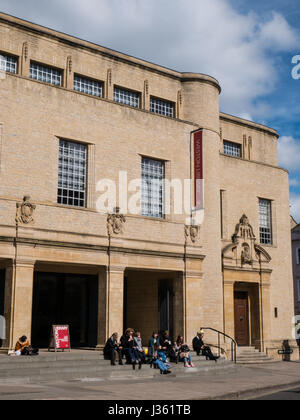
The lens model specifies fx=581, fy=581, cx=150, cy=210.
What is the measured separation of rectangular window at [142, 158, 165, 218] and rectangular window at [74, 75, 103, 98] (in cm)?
373

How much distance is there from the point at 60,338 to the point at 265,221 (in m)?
15.3

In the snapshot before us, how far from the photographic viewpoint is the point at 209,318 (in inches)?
1047

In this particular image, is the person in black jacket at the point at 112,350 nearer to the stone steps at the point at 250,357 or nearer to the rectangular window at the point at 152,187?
the rectangular window at the point at 152,187

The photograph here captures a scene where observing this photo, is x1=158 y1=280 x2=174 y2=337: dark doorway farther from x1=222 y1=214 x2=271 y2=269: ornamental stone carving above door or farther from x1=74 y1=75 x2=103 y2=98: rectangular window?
x1=74 y1=75 x2=103 y2=98: rectangular window

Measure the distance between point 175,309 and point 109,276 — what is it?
13.5 feet

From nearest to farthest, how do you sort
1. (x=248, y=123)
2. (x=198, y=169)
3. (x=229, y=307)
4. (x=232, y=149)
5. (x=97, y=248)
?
1. (x=97, y=248)
2. (x=198, y=169)
3. (x=229, y=307)
4. (x=232, y=149)
5. (x=248, y=123)

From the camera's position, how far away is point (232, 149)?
108 feet

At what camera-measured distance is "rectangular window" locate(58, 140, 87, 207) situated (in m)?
23.3

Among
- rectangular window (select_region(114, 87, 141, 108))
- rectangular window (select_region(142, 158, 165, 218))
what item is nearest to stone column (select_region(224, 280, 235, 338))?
rectangular window (select_region(142, 158, 165, 218))

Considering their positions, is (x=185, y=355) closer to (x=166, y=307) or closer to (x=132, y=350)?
(x=132, y=350)

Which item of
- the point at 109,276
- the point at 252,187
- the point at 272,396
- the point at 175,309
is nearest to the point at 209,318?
the point at 175,309

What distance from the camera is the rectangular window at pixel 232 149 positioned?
107ft

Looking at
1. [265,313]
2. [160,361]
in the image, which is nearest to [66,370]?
[160,361]

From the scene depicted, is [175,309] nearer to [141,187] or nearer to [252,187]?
[141,187]
